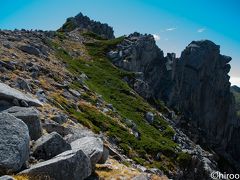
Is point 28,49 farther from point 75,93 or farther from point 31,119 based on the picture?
point 31,119

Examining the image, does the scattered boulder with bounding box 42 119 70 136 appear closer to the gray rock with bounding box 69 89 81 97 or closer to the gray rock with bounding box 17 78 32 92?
the gray rock with bounding box 17 78 32 92

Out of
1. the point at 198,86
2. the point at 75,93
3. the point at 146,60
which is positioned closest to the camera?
the point at 75,93

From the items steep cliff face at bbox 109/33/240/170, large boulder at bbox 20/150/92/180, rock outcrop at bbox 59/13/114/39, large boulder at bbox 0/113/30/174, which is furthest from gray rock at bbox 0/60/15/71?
rock outcrop at bbox 59/13/114/39

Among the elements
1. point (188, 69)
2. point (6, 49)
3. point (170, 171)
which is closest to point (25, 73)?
point (6, 49)

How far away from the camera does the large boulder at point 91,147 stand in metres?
18.6

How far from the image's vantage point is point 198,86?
152 m

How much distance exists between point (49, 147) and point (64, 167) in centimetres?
232

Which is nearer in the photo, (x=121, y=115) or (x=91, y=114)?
(x=91, y=114)

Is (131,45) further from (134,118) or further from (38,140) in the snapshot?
(38,140)

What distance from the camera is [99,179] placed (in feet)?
60.3

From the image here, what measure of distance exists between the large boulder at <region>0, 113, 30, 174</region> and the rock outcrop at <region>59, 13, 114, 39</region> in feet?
471

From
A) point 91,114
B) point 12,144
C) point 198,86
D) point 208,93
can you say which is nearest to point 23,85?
point 91,114

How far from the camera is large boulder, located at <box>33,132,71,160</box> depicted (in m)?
17.3

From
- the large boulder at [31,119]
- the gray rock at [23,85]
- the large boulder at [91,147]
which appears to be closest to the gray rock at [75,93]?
the gray rock at [23,85]
